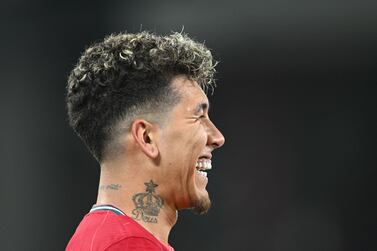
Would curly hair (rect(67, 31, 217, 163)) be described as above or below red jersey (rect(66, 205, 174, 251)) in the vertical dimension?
above

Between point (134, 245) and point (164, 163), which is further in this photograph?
point (164, 163)

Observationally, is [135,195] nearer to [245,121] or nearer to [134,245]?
[134,245]

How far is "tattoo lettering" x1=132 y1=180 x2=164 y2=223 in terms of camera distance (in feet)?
4.95

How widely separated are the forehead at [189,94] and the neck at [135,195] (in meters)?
0.21

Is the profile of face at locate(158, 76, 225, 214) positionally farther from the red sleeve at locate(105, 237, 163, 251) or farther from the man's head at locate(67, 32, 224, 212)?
the red sleeve at locate(105, 237, 163, 251)

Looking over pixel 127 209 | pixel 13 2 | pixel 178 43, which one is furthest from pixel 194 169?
pixel 13 2

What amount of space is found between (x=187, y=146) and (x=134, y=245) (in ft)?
1.05

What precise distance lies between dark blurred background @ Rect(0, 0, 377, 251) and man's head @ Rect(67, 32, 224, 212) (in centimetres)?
189

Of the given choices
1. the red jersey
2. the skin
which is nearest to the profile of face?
the skin

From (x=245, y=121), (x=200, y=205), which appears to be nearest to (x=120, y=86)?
(x=200, y=205)

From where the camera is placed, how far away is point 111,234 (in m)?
1.35

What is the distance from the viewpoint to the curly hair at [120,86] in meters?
1.54

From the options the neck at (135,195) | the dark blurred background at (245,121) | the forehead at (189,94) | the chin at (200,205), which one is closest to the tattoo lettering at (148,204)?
the neck at (135,195)

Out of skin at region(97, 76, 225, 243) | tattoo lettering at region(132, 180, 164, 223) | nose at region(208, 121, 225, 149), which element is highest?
nose at region(208, 121, 225, 149)
